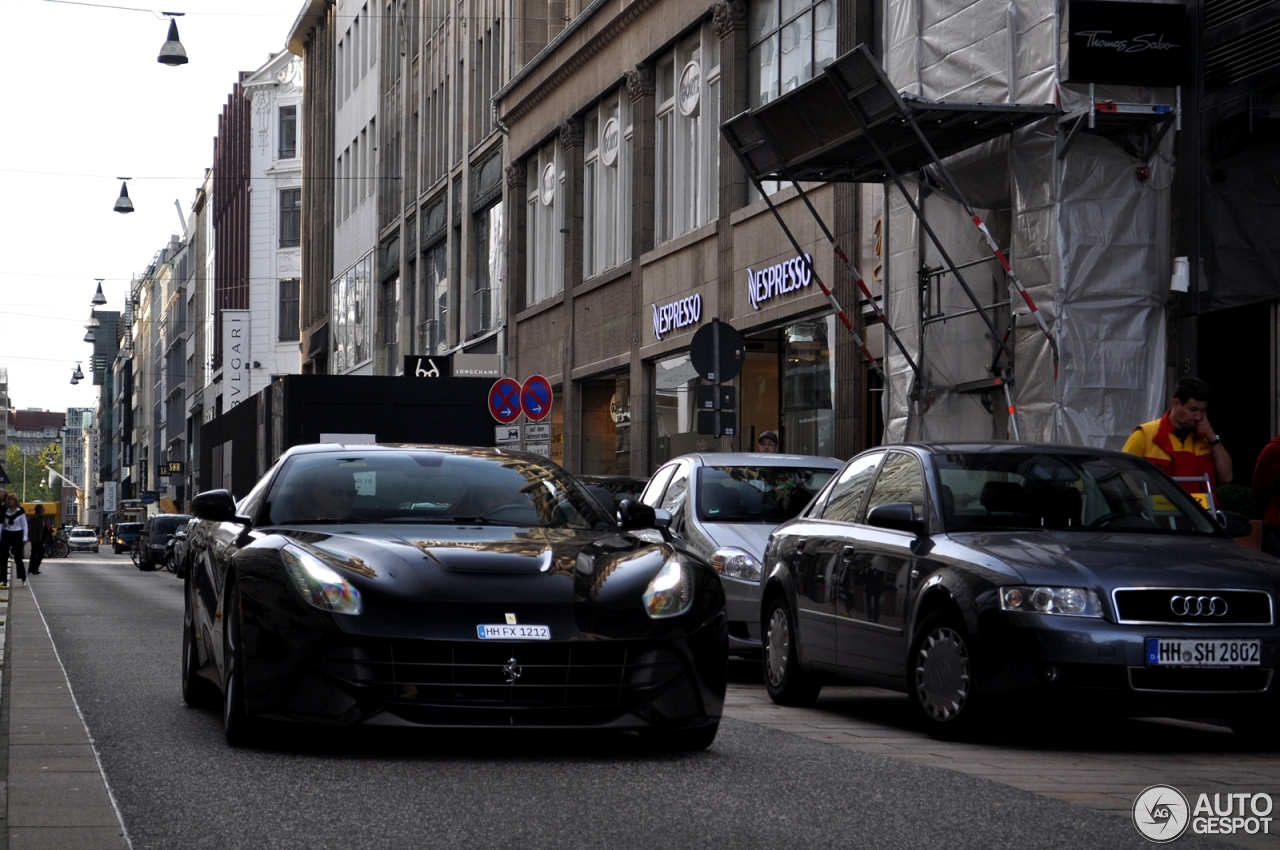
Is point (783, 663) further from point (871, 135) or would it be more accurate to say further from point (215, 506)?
point (871, 135)

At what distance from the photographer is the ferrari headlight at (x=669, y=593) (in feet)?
25.4

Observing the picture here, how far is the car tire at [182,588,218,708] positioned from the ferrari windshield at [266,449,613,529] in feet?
3.85

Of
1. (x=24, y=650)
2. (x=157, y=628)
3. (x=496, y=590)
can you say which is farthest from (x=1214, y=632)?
(x=157, y=628)

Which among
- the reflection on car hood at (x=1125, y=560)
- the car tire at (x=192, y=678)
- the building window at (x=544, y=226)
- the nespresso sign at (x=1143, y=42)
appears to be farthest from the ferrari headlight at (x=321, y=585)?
the building window at (x=544, y=226)

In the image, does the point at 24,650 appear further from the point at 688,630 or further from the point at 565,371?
the point at 565,371

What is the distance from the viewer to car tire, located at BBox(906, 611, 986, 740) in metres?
8.82

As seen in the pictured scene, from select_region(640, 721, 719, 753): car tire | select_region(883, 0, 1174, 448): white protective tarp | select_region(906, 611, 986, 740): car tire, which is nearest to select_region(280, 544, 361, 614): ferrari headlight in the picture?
select_region(640, 721, 719, 753): car tire

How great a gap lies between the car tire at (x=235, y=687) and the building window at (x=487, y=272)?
3586cm

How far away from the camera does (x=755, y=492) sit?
1439 centimetres

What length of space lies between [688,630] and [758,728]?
174cm

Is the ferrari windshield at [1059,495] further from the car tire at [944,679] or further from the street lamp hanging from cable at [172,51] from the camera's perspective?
the street lamp hanging from cable at [172,51]

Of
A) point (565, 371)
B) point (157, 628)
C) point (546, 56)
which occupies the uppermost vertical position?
point (546, 56)

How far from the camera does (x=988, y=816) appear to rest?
6.53 metres

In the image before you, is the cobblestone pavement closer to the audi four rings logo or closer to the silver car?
the audi four rings logo
